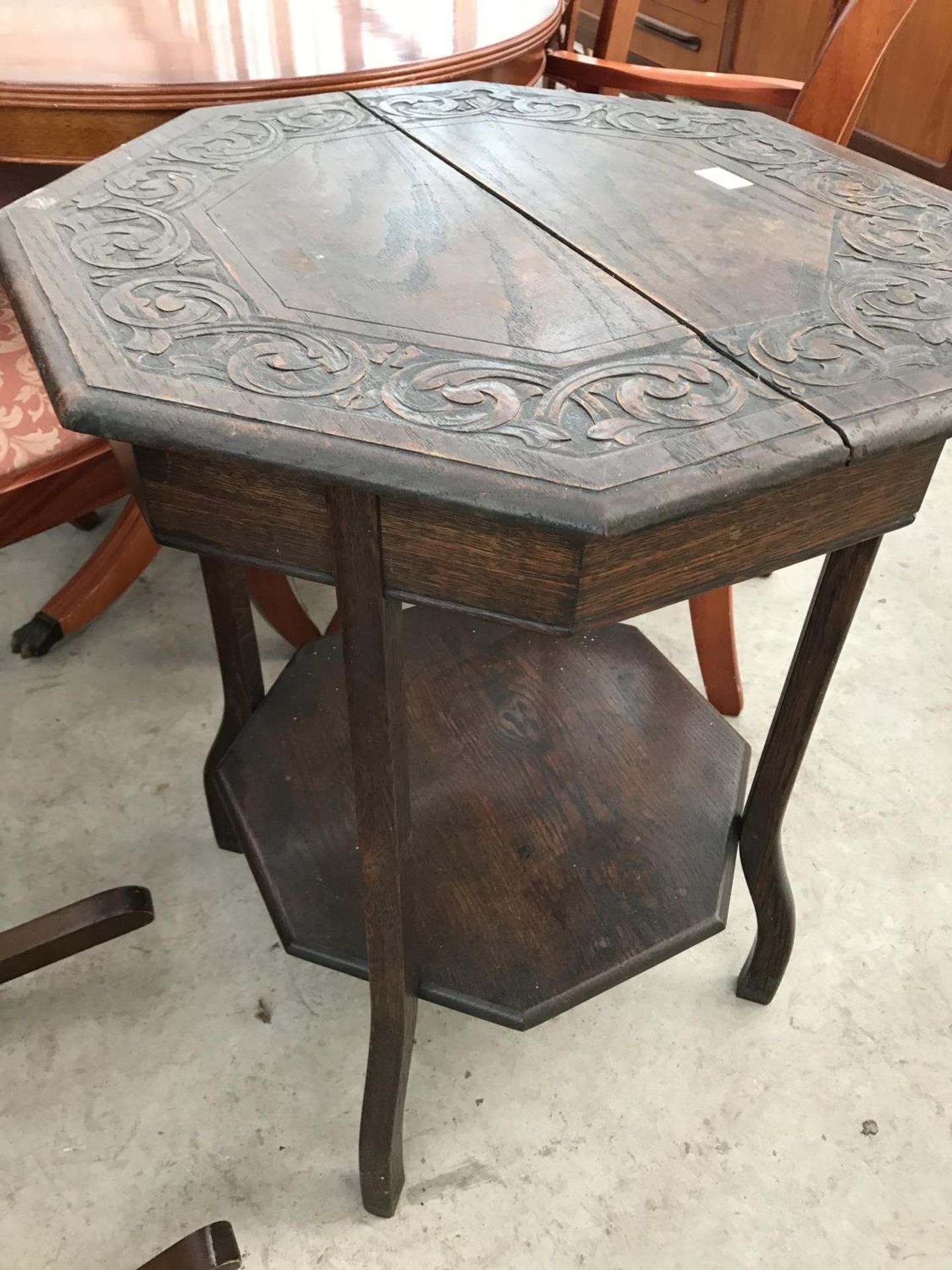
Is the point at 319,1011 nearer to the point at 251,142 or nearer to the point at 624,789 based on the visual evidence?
the point at 624,789

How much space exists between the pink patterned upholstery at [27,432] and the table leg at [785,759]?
0.76 meters

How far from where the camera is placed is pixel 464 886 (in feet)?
3.51

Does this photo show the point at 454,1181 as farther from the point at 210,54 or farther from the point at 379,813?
the point at 210,54

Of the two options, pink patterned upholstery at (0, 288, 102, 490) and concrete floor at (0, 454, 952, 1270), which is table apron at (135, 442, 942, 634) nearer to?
pink patterned upholstery at (0, 288, 102, 490)

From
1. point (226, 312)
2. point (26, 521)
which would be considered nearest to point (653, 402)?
point (226, 312)

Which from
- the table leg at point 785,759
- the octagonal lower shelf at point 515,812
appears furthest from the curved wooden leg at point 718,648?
the table leg at point 785,759

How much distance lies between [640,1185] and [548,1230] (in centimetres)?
11

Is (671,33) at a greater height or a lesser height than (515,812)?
greater

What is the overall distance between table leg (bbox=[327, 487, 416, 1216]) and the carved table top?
92 millimetres

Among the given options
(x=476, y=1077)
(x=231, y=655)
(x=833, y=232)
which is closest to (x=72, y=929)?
(x=231, y=655)

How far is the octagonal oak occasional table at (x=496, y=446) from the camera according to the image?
603mm

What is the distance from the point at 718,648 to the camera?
1492mm

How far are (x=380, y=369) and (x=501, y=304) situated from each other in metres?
0.13

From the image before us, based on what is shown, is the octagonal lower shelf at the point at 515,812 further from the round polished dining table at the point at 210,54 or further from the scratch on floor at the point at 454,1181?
the round polished dining table at the point at 210,54
